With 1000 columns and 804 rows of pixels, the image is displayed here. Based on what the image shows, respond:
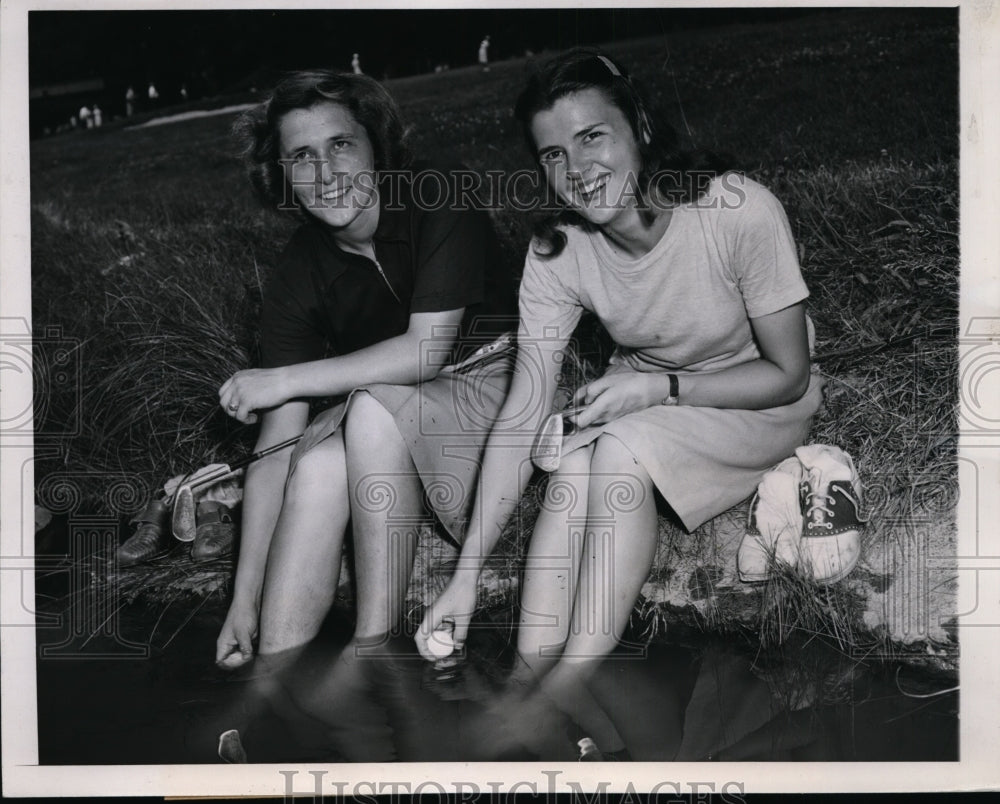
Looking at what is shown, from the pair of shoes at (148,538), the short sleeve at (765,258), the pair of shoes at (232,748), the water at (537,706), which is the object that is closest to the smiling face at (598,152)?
the short sleeve at (765,258)

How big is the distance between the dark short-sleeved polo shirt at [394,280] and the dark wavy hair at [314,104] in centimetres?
9

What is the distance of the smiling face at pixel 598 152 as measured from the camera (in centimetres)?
276

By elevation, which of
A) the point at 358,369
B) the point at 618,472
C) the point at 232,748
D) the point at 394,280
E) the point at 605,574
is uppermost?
the point at 394,280

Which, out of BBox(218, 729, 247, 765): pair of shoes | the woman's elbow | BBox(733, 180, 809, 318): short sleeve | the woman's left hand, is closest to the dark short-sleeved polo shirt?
the woman's left hand

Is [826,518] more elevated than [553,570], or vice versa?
[826,518]

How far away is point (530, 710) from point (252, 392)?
113 cm

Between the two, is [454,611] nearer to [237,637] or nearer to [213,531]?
[237,637]

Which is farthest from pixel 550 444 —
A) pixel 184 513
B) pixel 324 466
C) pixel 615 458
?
pixel 184 513

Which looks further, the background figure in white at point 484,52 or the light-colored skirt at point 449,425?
the background figure in white at point 484,52

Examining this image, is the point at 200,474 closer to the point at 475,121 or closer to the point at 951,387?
the point at 475,121

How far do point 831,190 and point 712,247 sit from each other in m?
0.58

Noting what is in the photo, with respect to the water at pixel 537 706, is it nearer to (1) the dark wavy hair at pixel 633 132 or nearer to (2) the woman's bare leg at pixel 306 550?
(2) the woman's bare leg at pixel 306 550

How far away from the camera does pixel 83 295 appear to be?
3.26 metres

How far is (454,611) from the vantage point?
9.64 ft
